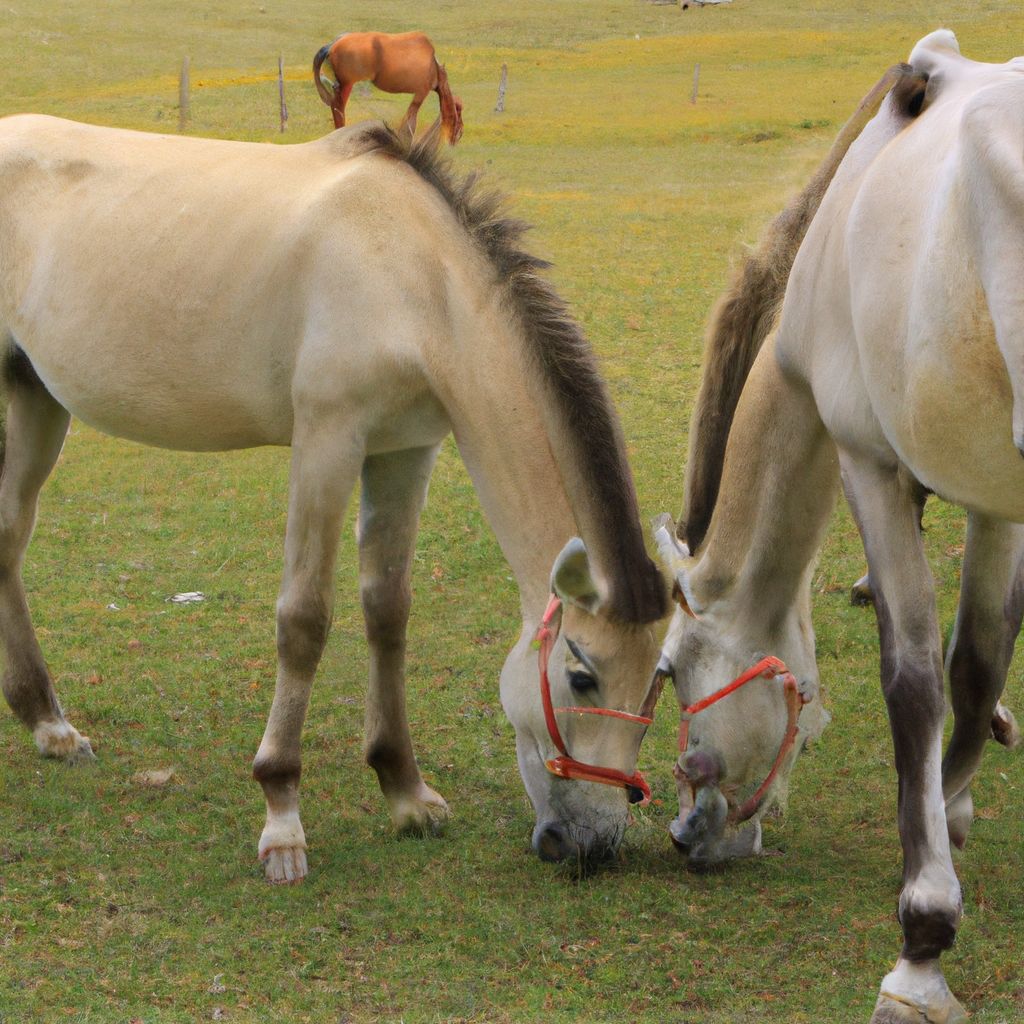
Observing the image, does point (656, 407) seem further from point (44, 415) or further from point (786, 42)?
point (786, 42)

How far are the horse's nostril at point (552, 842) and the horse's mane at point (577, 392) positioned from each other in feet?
2.45

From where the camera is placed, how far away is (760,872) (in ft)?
14.5

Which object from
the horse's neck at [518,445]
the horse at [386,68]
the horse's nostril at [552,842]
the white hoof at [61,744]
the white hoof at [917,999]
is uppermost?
the horse's neck at [518,445]

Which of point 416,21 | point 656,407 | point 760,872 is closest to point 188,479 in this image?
point 656,407

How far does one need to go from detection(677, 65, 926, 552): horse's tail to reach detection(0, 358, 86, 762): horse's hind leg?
8.85ft

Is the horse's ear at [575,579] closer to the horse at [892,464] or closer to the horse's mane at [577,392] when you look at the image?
the horse's mane at [577,392]

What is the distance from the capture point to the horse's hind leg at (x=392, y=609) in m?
4.78

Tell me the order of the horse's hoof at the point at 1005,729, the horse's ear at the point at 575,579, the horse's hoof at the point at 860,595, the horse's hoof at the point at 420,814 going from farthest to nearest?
1. the horse's hoof at the point at 860,595
2. the horse's hoof at the point at 1005,729
3. the horse's hoof at the point at 420,814
4. the horse's ear at the point at 575,579

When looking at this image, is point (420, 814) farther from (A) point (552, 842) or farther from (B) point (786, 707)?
(B) point (786, 707)

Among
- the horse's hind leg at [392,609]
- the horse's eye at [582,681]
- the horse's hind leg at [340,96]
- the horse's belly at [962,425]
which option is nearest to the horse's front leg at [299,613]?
the horse's hind leg at [392,609]

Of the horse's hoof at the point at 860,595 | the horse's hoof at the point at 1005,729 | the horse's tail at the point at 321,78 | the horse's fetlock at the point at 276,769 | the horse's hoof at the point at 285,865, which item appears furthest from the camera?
the horse's tail at the point at 321,78

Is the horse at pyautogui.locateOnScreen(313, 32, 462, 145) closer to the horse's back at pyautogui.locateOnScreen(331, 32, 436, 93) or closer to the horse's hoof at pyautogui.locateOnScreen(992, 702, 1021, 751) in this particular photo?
the horse's back at pyautogui.locateOnScreen(331, 32, 436, 93)

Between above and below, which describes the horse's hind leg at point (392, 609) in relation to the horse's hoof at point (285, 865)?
above

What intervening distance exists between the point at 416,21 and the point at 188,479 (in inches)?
1572
